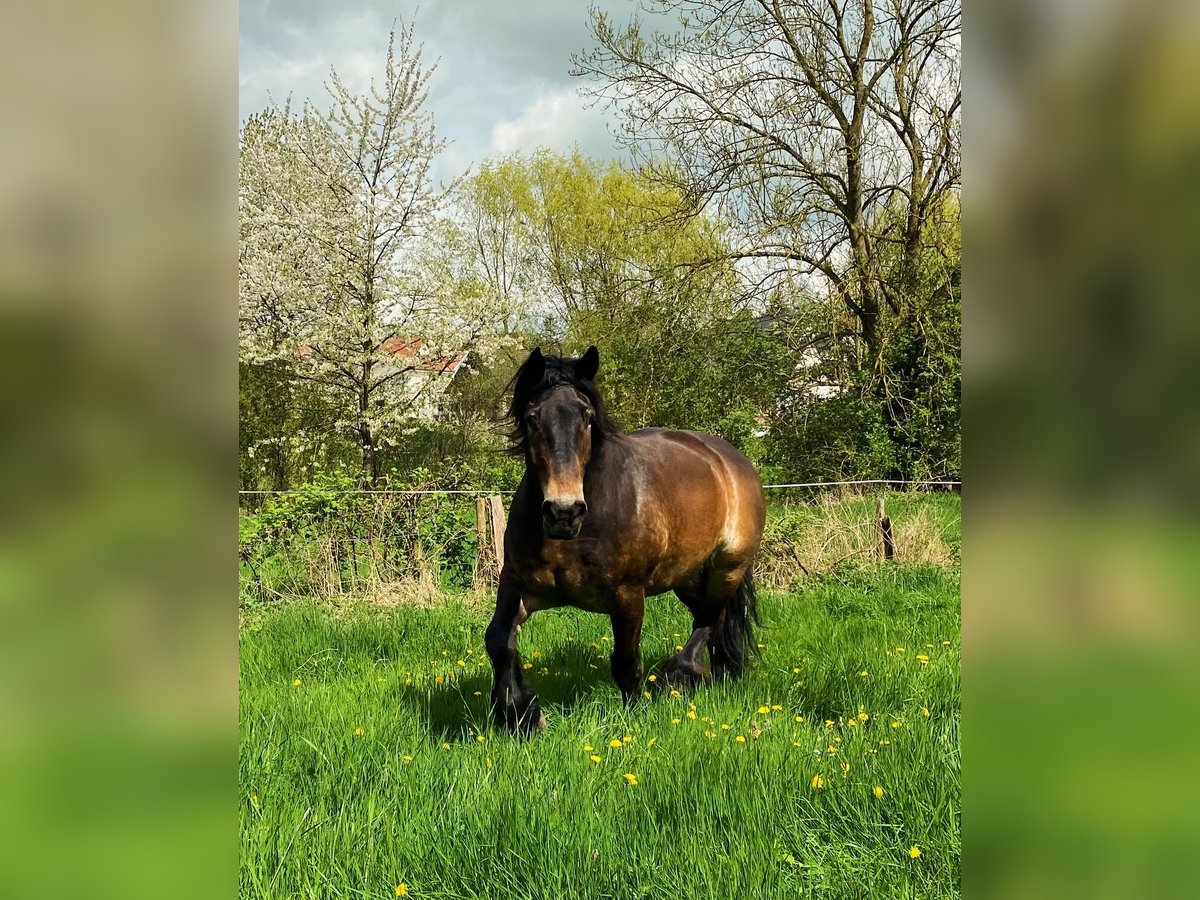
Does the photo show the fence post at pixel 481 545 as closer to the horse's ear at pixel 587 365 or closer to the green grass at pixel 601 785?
the green grass at pixel 601 785

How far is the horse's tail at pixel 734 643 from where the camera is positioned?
498cm

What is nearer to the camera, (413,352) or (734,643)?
(734,643)

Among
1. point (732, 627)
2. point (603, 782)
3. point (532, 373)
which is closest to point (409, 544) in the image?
point (732, 627)

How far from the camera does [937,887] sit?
7.03 feet

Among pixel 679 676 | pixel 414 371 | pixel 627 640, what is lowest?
pixel 679 676

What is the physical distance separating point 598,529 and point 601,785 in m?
1.40

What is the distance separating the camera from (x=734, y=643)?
5.05 metres

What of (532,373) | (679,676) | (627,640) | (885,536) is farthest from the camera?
(885,536)

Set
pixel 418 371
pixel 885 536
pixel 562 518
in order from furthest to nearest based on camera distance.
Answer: pixel 418 371
pixel 885 536
pixel 562 518

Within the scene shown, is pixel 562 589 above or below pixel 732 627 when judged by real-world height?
above

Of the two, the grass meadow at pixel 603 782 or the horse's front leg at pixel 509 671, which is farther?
the horse's front leg at pixel 509 671

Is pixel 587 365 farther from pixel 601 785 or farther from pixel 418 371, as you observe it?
Answer: pixel 418 371

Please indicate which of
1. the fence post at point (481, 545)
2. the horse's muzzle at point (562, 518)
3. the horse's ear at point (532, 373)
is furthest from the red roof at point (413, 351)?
the horse's muzzle at point (562, 518)

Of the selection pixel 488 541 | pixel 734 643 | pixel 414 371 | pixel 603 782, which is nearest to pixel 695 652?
pixel 734 643
